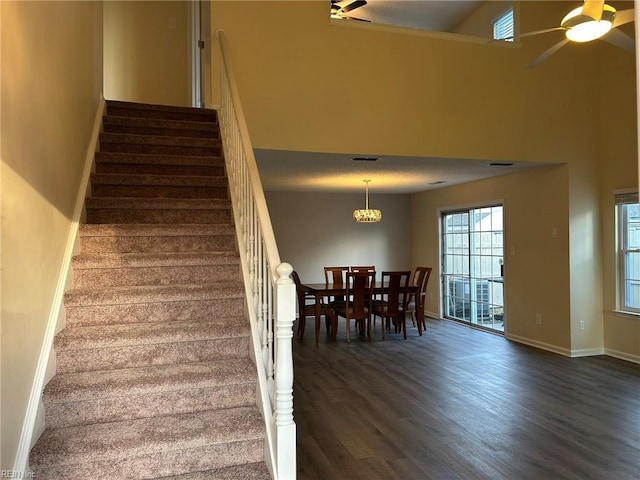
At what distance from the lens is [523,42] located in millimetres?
5078

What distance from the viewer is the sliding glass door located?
680cm

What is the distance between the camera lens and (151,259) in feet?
10.2

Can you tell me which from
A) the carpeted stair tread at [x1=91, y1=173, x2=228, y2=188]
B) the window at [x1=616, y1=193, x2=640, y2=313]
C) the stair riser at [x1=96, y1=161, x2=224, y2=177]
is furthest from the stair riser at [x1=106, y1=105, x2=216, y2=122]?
the window at [x1=616, y1=193, x2=640, y2=313]

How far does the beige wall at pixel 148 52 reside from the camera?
21.5 feet

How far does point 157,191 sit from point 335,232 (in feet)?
16.8

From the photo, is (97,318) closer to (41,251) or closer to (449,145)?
(41,251)

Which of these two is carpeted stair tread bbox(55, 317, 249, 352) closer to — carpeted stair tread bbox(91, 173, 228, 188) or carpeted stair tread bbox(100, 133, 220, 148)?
carpeted stair tread bbox(91, 173, 228, 188)

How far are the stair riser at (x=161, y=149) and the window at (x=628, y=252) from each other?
461 centimetres

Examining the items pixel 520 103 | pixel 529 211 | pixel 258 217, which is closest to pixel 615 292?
pixel 529 211

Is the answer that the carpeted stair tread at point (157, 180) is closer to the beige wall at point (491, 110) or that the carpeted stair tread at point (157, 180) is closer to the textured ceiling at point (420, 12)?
the beige wall at point (491, 110)

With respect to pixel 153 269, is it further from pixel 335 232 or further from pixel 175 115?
pixel 335 232

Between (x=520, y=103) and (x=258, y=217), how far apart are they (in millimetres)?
3882

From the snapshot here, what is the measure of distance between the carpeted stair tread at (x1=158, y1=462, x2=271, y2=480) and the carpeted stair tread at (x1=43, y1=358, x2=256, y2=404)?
426 mm

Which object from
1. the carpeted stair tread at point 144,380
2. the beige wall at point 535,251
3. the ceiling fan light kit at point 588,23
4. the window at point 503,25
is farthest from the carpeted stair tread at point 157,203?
the window at point 503,25
